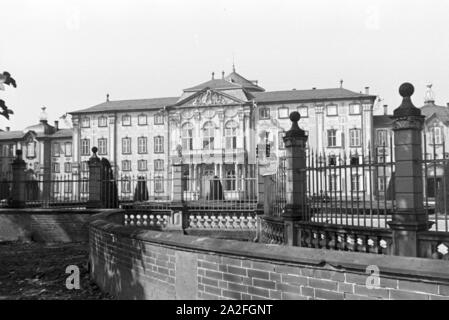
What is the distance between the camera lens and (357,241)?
7.54 m

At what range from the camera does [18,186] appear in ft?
54.5

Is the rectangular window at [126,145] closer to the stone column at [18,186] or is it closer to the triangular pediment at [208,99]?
the triangular pediment at [208,99]

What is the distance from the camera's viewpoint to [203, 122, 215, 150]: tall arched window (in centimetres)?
5778

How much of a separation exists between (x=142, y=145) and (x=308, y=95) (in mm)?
21612

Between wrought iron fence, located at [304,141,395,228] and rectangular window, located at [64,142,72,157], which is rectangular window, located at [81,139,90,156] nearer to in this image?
rectangular window, located at [64,142,72,157]

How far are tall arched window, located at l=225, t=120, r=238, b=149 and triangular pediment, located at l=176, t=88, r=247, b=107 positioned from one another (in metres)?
2.51

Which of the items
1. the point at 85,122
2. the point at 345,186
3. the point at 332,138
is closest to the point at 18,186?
the point at 345,186

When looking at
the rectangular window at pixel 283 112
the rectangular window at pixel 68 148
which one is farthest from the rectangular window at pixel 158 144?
the rectangular window at pixel 283 112

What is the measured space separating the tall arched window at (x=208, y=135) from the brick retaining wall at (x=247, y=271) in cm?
5023

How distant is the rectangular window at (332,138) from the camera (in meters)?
55.0

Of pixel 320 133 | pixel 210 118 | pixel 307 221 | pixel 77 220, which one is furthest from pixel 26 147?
pixel 307 221

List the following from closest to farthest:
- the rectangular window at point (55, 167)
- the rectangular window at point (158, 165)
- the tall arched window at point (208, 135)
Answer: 1. the tall arched window at point (208, 135)
2. the rectangular window at point (158, 165)
3. the rectangular window at point (55, 167)
